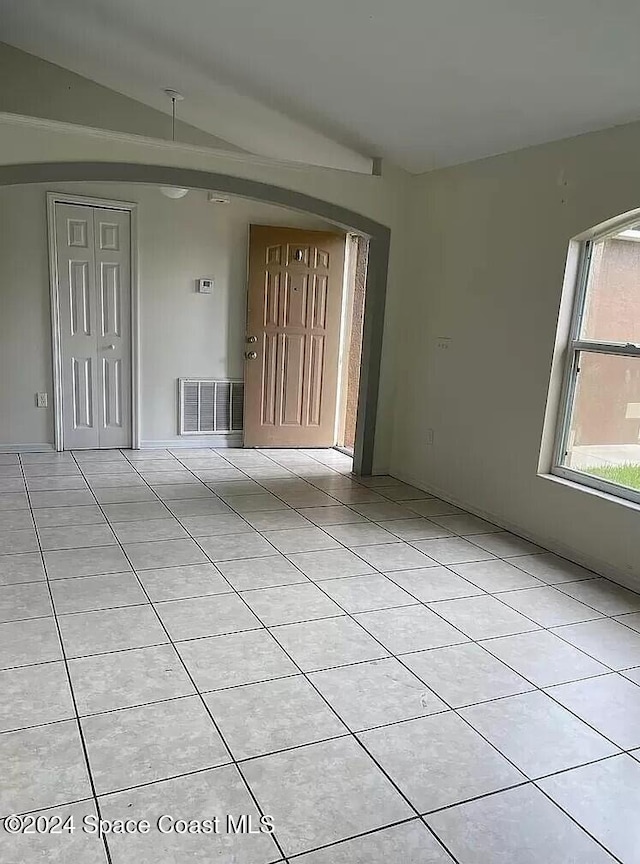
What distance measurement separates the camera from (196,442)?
6297mm

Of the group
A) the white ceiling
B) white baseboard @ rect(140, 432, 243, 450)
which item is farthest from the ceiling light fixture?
Answer: white baseboard @ rect(140, 432, 243, 450)

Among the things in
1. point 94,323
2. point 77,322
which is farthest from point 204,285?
point 77,322

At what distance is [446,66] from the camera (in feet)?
11.2

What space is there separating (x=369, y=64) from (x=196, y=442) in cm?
372

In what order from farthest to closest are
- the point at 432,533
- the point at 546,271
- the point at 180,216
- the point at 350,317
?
the point at 350,317 → the point at 180,216 → the point at 432,533 → the point at 546,271

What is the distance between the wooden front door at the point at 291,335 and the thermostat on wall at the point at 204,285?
0.37m

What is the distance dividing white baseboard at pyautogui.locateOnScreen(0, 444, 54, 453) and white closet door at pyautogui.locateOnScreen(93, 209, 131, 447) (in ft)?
1.49

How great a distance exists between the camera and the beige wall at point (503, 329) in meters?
3.53

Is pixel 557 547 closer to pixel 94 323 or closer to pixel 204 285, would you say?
pixel 204 285

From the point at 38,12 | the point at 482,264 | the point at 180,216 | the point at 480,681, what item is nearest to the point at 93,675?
the point at 480,681

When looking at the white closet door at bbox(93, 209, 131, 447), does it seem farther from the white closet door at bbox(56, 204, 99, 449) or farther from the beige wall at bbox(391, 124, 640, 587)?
the beige wall at bbox(391, 124, 640, 587)

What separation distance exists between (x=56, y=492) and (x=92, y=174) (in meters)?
2.13

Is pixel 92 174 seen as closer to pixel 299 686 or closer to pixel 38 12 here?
pixel 38 12

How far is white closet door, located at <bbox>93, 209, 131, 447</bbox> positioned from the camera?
18.5ft
